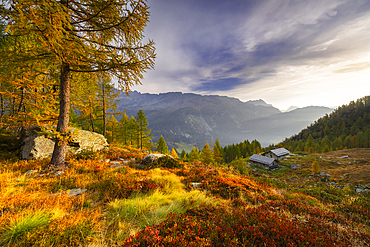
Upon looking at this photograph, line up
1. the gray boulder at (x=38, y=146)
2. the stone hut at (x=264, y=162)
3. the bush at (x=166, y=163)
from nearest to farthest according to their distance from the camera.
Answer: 1. the gray boulder at (x=38, y=146)
2. the bush at (x=166, y=163)
3. the stone hut at (x=264, y=162)

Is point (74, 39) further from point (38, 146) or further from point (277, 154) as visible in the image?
point (277, 154)

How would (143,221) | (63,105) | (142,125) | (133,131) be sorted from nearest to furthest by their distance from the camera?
(143,221)
(63,105)
(142,125)
(133,131)

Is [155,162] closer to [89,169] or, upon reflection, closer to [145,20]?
[89,169]

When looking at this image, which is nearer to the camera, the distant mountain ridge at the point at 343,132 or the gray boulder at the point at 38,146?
the gray boulder at the point at 38,146

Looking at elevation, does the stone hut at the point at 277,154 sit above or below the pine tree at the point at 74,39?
below

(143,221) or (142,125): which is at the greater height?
(142,125)

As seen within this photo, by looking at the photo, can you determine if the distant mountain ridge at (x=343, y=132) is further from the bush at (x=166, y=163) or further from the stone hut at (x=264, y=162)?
the bush at (x=166, y=163)

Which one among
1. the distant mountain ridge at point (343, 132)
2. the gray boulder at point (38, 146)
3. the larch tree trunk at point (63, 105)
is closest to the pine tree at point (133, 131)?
the gray boulder at point (38, 146)

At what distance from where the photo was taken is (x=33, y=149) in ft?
29.8

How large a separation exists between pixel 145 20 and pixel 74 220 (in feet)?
28.8

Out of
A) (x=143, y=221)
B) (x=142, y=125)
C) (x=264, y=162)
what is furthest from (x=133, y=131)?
(x=264, y=162)

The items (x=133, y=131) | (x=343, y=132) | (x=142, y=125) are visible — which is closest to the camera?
(x=142, y=125)

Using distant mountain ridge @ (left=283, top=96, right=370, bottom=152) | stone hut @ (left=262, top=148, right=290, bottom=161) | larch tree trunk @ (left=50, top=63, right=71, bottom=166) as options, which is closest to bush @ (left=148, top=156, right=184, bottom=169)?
larch tree trunk @ (left=50, top=63, right=71, bottom=166)

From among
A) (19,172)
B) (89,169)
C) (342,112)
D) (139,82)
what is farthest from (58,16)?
(342,112)
